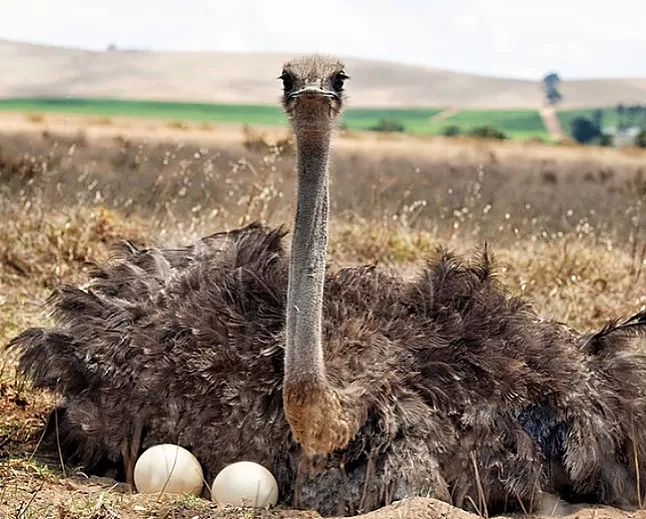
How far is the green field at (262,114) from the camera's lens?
Answer: 44.5m

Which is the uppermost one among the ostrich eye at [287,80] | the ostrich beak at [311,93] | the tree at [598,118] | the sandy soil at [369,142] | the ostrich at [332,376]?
the tree at [598,118]

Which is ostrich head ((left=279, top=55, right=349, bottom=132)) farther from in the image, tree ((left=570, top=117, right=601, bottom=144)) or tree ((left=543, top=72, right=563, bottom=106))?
tree ((left=543, top=72, right=563, bottom=106))

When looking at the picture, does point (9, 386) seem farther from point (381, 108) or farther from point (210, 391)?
point (381, 108)

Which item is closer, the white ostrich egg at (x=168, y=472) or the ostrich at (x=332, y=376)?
the ostrich at (x=332, y=376)

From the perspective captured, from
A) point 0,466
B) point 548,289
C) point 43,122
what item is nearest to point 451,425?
point 0,466

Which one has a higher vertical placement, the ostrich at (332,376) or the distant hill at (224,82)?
the distant hill at (224,82)

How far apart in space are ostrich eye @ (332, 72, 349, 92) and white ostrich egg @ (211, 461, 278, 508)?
3.96ft

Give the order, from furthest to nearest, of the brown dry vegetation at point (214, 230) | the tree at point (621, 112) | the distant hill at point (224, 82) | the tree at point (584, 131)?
1. the tree at point (621, 112)
2. the tree at point (584, 131)
3. the distant hill at point (224, 82)
4. the brown dry vegetation at point (214, 230)

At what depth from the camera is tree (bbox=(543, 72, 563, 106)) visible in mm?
68875

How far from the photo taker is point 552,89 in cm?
7075

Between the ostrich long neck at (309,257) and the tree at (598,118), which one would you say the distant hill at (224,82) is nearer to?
the tree at (598,118)

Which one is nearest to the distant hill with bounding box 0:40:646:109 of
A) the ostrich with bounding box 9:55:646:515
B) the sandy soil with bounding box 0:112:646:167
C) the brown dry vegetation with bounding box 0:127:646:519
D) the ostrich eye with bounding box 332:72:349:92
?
the sandy soil with bounding box 0:112:646:167

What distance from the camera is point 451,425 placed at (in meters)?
3.72

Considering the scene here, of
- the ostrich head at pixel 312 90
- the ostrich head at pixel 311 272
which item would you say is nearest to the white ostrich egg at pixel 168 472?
the ostrich head at pixel 311 272
